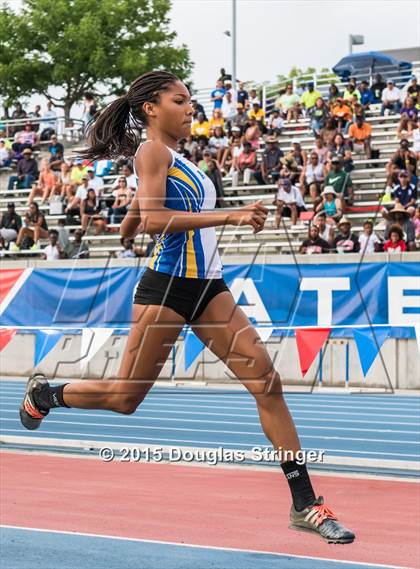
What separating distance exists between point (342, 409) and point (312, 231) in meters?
3.57

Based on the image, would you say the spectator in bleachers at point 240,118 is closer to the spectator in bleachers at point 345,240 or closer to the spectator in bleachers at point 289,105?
the spectator in bleachers at point 289,105

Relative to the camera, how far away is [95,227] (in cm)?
2145

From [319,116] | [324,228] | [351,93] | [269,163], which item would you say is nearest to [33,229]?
[269,163]

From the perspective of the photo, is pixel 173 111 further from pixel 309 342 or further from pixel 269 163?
pixel 269 163

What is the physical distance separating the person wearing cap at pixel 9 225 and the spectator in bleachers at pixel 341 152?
6.34 meters

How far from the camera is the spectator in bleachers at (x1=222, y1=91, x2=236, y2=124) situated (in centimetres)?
2458

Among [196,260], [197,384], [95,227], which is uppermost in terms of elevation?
[196,260]

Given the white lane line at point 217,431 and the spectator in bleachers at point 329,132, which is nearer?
the white lane line at point 217,431

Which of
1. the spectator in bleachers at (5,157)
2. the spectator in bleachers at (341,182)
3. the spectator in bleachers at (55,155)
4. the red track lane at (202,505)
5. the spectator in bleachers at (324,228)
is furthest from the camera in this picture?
the spectator in bleachers at (5,157)

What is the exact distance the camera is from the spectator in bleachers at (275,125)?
23.4 metres

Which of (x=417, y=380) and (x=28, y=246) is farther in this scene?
(x=28, y=246)

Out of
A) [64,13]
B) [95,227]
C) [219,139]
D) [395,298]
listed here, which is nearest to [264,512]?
[395,298]

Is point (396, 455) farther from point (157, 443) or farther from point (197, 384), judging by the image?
point (197, 384)

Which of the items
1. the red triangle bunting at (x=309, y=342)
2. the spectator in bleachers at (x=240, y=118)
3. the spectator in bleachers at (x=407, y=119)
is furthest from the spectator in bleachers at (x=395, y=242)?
the spectator in bleachers at (x=240, y=118)
